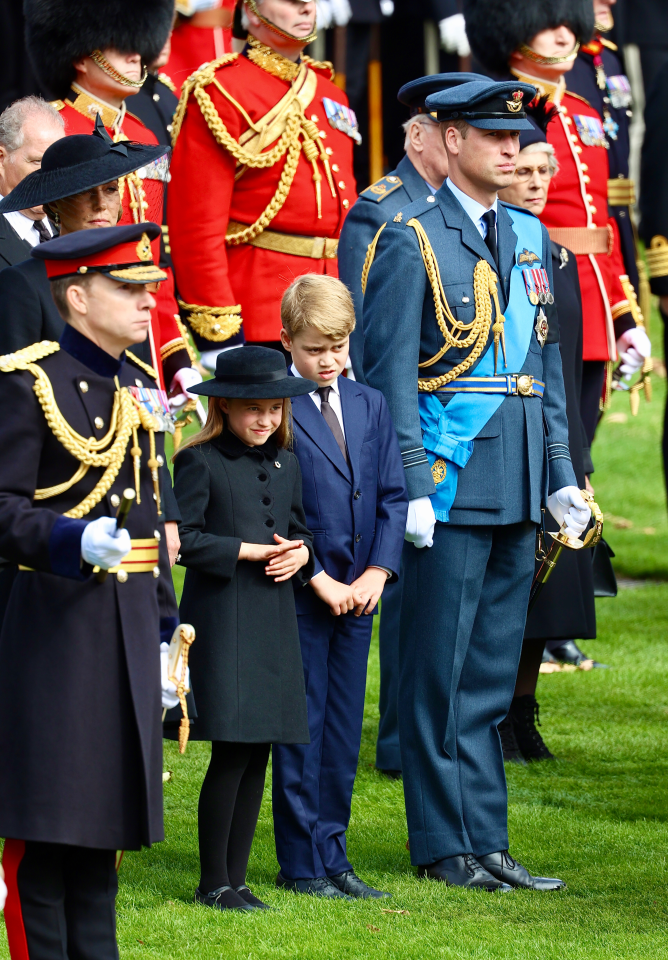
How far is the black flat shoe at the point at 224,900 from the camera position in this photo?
4453 mm

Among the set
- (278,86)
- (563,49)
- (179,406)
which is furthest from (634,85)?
(179,406)

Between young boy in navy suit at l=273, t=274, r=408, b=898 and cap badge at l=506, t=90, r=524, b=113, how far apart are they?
691mm

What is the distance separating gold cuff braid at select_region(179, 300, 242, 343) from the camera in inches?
241

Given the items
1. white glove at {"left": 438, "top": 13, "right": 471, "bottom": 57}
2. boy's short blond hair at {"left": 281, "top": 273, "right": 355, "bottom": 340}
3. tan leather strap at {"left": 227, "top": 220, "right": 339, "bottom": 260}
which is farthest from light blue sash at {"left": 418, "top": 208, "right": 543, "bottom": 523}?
white glove at {"left": 438, "top": 13, "right": 471, "bottom": 57}

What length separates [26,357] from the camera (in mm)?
3555

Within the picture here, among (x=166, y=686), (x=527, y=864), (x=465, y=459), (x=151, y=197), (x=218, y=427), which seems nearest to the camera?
(x=166, y=686)

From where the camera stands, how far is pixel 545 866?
5.09 m

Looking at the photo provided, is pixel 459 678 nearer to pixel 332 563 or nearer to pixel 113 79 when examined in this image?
pixel 332 563

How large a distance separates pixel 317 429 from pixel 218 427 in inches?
13.0

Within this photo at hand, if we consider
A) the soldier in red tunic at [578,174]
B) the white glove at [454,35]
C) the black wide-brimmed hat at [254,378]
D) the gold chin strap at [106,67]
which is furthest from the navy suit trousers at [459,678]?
the white glove at [454,35]

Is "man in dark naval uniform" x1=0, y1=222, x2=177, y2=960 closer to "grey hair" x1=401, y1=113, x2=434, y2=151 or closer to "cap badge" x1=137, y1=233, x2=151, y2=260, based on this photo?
"cap badge" x1=137, y1=233, x2=151, y2=260

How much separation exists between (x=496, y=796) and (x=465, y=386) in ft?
3.88

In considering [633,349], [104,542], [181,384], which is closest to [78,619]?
[104,542]

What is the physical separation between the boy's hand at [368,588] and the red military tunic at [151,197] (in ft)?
3.68
